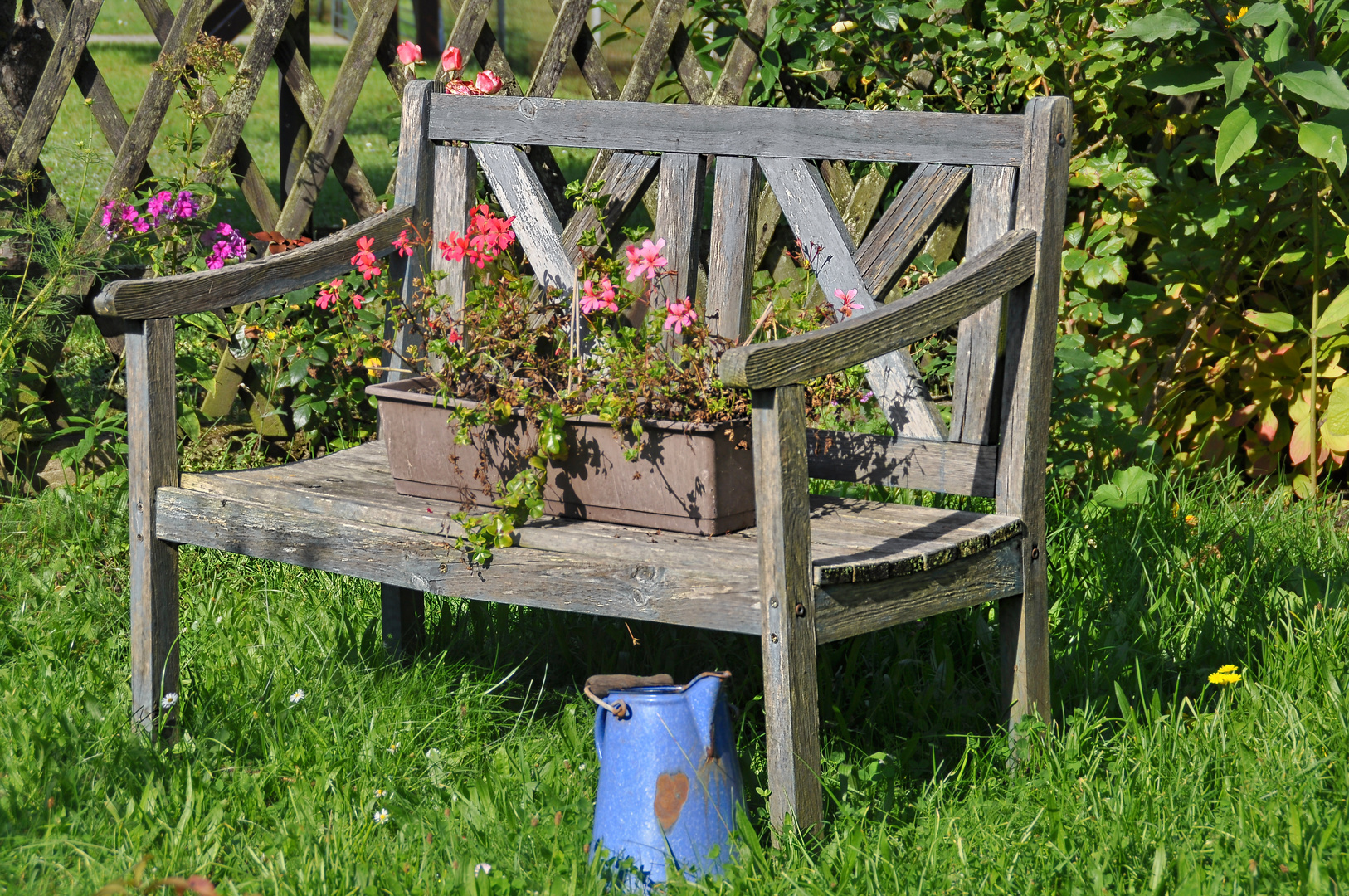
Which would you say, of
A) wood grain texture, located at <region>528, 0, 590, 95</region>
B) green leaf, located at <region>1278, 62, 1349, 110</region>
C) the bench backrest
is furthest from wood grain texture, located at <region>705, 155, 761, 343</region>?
wood grain texture, located at <region>528, 0, 590, 95</region>

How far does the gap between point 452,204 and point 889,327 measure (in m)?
1.02

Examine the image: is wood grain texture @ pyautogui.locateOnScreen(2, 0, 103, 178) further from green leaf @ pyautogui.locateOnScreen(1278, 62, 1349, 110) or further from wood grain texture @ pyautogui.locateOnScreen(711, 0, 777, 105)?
green leaf @ pyautogui.locateOnScreen(1278, 62, 1349, 110)

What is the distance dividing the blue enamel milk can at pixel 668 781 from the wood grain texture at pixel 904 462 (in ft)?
1.46

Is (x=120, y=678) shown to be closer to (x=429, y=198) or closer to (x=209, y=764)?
(x=209, y=764)

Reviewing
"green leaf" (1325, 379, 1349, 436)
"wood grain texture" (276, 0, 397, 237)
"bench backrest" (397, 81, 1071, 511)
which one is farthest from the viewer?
"wood grain texture" (276, 0, 397, 237)

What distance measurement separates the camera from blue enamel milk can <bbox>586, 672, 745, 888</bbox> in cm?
161

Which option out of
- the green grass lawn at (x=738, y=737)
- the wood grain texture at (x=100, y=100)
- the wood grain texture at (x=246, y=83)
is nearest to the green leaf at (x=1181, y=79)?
the green grass lawn at (x=738, y=737)

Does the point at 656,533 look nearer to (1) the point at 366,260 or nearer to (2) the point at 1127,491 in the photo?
(1) the point at 366,260

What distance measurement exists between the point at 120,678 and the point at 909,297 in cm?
151

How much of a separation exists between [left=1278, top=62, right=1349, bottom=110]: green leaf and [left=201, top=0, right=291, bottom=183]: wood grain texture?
6.92 ft

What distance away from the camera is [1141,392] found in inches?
119

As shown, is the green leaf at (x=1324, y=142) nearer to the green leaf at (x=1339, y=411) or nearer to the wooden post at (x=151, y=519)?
the green leaf at (x=1339, y=411)

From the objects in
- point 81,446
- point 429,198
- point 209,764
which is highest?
point 429,198

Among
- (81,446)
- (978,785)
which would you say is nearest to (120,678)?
(81,446)
